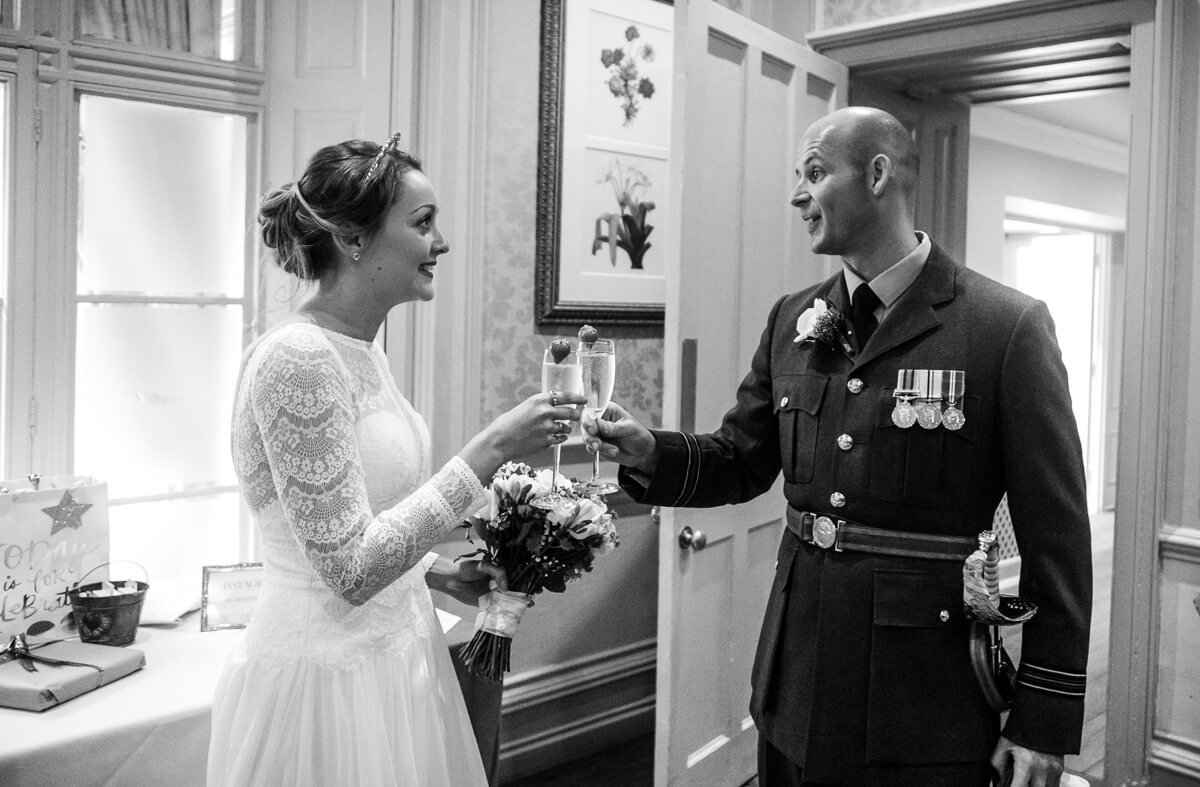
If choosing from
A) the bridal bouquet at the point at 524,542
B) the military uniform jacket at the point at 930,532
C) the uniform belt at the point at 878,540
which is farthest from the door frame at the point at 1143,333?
the bridal bouquet at the point at 524,542

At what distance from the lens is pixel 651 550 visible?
3.81 metres

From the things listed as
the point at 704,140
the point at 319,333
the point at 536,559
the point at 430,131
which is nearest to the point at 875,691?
the point at 536,559

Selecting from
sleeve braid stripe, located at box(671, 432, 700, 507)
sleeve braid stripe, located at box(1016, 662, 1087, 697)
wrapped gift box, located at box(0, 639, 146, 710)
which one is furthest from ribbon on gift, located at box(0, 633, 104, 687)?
sleeve braid stripe, located at box(1016, 662, 1087, 697)

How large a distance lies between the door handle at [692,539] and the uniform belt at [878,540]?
0.84 m

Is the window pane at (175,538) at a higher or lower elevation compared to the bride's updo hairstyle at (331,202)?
lower

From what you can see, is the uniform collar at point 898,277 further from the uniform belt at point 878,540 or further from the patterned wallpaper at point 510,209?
the patterned wallpaper at point 510,209

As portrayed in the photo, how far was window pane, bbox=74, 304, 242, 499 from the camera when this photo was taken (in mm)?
2775

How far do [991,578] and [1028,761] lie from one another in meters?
0.29

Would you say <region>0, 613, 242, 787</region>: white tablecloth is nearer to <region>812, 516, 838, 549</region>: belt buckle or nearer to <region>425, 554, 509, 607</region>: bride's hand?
<region>425, 554, 509, 607</region>: bride's hand

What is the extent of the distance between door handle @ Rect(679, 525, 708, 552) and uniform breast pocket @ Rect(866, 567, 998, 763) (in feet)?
3.26

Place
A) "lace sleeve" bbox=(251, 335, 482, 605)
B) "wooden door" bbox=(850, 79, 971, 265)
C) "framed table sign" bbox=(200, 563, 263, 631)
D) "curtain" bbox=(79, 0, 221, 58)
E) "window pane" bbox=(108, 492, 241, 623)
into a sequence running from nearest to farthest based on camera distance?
"lace sleeve" bbox=(251, 335, 482, 605)
"framed table sign" bbox=(200, 563, 263, 631)
"curtain" bbox=(79, 0, 221, 58)
"window pane" bbox=(108, 492, 241, 623)
"wooden door" bbox=(850, 79, 971, 265)

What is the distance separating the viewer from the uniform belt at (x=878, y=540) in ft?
5.89

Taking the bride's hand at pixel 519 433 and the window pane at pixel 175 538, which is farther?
the window pane at pixel 175 538

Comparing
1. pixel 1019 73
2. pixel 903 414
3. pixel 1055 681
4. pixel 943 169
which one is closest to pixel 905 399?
pixel 903 414
